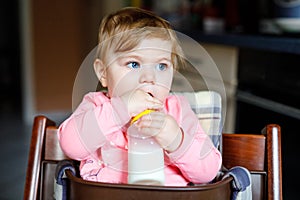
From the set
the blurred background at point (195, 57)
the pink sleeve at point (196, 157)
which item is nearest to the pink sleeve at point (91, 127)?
the pink sleeve at point (196, 157)

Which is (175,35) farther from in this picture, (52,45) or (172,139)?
(52,45)

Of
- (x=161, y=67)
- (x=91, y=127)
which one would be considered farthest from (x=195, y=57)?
(x=91, y=127)

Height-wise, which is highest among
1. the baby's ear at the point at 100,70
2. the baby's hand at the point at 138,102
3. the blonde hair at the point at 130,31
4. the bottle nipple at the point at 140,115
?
the blonde hair at the point at 130,31

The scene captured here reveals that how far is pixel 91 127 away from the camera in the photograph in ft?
2.11

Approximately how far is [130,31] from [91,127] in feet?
0.54

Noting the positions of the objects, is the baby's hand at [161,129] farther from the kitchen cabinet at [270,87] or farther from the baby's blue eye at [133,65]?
the kitchen cabinet at [270,87]

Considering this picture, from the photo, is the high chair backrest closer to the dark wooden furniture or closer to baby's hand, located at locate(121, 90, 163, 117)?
the dark wooden furniture

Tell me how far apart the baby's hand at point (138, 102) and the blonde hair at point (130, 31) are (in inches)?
3.3

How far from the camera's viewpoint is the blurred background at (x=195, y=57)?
4.81 ft

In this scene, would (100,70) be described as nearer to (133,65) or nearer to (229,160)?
(133,65)

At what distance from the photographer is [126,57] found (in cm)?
67

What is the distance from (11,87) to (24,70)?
4.62 ft

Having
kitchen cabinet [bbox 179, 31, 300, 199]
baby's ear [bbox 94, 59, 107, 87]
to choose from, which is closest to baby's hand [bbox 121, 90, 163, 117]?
baby's ear [bbox 94, 59, 107, 87]

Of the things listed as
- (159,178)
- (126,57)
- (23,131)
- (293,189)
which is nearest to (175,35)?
(126,57)
